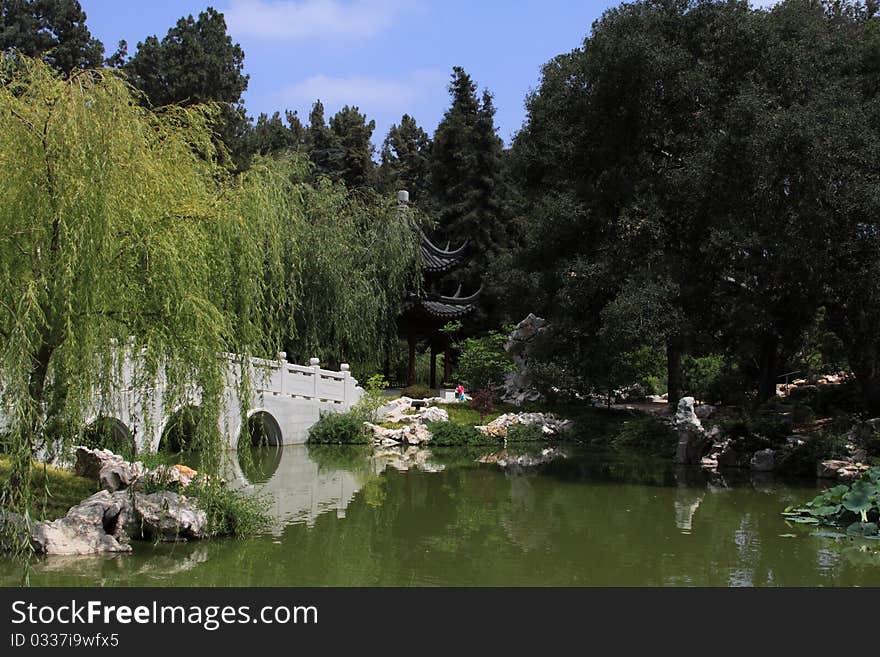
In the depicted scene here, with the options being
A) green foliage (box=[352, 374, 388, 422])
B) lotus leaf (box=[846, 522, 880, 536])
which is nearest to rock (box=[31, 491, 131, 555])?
lotus leaf (box=[846, 522, 880, 536])

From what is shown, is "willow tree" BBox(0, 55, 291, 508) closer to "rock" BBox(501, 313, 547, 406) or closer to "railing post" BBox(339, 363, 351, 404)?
"railing post" BBox(339, 363, 351, 404)

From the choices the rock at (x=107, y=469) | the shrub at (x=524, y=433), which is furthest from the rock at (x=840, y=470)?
the rock at (x=107, y=469)

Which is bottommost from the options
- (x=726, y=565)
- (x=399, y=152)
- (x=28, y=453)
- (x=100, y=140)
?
(x=726, y=565)

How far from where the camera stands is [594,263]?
1308 centimetres

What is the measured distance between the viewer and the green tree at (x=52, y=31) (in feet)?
84.2

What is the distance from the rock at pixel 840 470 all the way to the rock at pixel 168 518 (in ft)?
25.8

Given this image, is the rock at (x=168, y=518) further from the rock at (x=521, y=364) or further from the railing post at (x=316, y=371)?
the rock at (x=521, y=364)

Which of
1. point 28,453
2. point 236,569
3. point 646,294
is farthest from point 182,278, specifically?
point 646,294

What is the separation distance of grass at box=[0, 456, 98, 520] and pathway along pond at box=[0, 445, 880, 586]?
724 millimetres

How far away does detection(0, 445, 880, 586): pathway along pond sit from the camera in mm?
5879

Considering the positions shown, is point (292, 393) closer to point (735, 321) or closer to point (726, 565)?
point (735, 321)

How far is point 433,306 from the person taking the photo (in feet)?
71.1

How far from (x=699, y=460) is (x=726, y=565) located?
23.9ft
